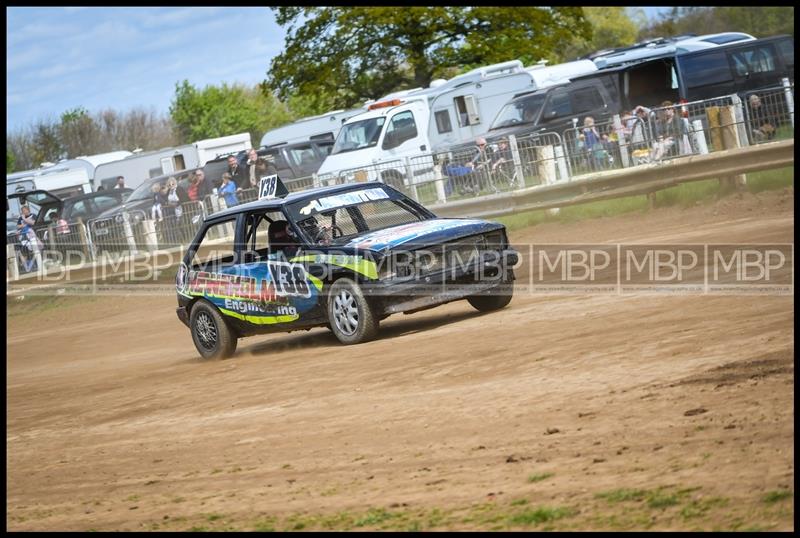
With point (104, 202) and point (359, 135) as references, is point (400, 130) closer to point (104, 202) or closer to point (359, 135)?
point (359, 135)

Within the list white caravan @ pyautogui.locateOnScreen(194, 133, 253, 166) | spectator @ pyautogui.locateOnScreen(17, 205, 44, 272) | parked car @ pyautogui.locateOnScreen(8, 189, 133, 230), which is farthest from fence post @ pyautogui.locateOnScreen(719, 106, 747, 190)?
white caravan @ pyautogui.locateOnScreen(194, 133, 253, 166)

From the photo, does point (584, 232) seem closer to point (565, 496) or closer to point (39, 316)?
point (39, 316)

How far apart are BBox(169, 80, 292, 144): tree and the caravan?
178ft

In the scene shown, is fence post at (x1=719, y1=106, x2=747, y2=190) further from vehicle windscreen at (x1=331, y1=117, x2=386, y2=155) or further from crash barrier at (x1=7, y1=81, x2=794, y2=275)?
vehicle windscreen at (x1=331, y1=117, x2=386, y2=155)

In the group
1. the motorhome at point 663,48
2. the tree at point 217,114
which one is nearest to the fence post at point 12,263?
the motorhome at point 663,48

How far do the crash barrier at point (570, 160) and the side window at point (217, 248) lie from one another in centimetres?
220

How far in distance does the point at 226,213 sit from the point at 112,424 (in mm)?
3900

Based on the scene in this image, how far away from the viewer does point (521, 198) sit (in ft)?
66.3

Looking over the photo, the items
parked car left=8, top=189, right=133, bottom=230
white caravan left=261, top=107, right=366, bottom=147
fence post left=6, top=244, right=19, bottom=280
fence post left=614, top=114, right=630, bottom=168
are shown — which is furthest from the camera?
white caravan left=261, top=107, right=366, bottom=147

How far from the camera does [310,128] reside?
1447 inches

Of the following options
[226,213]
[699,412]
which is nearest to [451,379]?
[699,412]

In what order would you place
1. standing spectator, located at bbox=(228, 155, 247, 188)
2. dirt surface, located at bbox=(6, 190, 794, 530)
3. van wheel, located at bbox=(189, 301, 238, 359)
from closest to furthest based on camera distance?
dirt surface, located at bbox=(6, 190, 794, 530)
van wheel, located at bbox=(189, 301, 238, 359)
standing spectator, located at bbox=(228, 155, 247, 188)

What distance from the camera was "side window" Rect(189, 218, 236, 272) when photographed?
12852mm

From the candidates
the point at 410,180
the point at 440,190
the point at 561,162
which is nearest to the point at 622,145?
the point at 561,162
